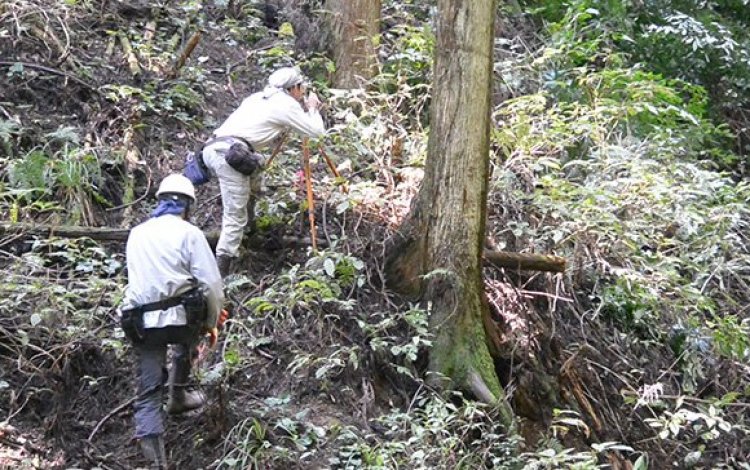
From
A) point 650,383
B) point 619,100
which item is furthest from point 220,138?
point 619,100

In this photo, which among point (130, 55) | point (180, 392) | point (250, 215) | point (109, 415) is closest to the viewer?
point (180, 392)

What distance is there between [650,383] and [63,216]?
542 cm

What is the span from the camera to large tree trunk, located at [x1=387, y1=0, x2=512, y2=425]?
6559mm

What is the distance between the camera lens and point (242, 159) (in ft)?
22.8

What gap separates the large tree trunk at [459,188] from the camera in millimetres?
6559

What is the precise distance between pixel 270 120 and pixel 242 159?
42 cm

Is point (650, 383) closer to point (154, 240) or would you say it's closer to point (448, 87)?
point (448, 87)

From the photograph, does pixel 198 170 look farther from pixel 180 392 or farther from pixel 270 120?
pixel 180 392

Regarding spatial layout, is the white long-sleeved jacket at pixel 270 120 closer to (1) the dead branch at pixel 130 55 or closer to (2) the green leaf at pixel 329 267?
(2) the green leaf at pixel 329 267

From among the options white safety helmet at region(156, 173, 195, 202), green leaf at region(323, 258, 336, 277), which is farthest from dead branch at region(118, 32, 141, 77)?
white safety helmet at region(156, 173, 195, 202)

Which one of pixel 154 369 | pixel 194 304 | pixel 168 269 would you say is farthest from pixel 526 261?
pixel 154 369

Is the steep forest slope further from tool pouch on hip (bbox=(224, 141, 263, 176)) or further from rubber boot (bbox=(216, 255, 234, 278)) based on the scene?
tool pouch on hip (bbox=(224, 141, 263, 176))

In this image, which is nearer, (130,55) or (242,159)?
(242,159)

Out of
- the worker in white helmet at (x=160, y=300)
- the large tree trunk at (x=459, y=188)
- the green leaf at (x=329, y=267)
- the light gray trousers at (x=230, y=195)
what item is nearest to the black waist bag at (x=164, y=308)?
the worker in white helmet at (x=160, y=300)
